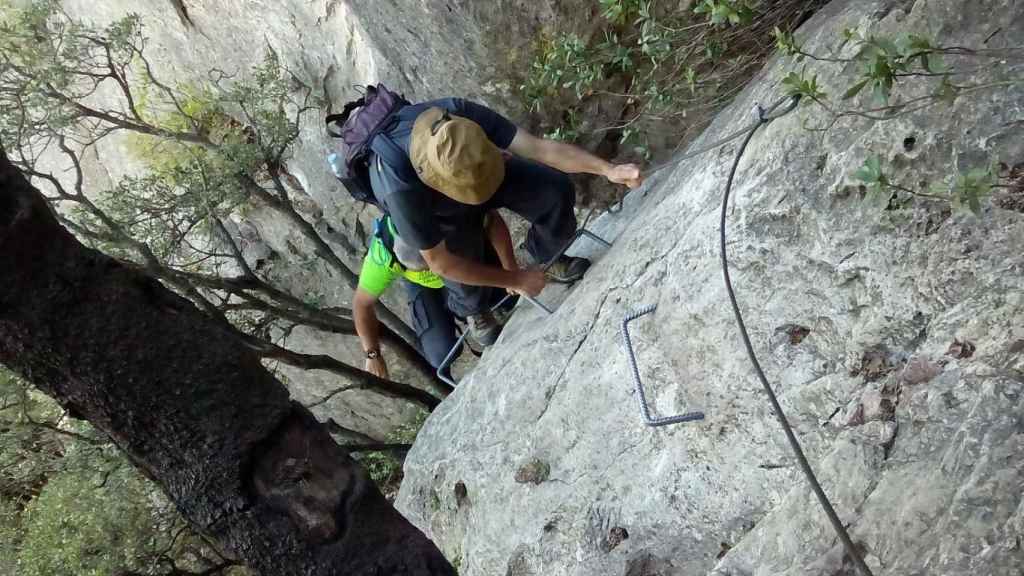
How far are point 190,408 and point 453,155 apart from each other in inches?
95.0

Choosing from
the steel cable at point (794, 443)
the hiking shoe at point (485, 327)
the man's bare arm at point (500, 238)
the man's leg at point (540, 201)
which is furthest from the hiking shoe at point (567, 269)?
the steel cable at point (794, 443)

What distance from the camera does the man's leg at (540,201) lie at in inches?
216

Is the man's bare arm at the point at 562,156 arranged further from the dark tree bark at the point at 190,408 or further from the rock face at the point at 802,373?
the dark tree bark at the point at 190,408

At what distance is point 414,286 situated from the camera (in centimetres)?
673

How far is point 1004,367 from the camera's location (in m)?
2.54

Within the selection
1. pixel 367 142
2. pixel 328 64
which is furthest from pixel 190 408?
pixel 328 64

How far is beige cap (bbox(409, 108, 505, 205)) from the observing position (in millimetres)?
4340

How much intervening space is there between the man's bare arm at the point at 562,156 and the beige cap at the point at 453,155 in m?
0.42

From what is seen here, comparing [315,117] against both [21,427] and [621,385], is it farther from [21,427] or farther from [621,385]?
[621,385]

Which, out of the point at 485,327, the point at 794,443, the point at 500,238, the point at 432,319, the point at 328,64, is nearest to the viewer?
the point at 794,443

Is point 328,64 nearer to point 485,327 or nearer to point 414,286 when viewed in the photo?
point 414,286

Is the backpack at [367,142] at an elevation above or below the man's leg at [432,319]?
above

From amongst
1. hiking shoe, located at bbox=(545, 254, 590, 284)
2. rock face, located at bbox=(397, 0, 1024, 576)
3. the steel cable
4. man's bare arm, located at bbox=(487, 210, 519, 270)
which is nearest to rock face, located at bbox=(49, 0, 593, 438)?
man's bare arm, located at bbox=(487, 210, 519, 270)

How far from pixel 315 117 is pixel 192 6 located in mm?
2316
